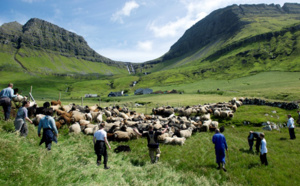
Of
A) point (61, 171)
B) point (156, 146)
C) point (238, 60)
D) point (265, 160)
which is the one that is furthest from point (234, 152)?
point (238, 60)

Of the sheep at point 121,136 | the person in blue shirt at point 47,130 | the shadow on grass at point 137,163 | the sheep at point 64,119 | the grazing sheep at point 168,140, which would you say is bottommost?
the shadow on grass at point 137,163

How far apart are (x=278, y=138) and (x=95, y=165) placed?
2010 centimetres

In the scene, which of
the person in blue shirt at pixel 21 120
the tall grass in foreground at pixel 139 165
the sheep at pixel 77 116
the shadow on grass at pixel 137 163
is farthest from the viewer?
the sheep at pixel 77 116

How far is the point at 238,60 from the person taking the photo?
621 ft

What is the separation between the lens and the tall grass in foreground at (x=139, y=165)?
7.64 m

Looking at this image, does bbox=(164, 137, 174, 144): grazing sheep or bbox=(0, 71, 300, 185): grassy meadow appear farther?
bbox=(164, 137, 174, 144): grazing sheep

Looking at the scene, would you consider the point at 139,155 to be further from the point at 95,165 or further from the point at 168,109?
the point at 168,109

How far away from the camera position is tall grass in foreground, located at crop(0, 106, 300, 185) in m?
7.64

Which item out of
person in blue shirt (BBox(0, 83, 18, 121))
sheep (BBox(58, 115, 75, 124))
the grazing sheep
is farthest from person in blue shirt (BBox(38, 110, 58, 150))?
the grazing sheep

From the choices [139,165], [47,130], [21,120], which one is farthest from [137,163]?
[21,120]

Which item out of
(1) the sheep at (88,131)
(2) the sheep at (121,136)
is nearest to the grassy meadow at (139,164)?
(2) the sheep at (121,136)

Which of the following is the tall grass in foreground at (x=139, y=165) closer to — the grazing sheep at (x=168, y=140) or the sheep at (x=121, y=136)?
the sheep at (x=121, y=136)

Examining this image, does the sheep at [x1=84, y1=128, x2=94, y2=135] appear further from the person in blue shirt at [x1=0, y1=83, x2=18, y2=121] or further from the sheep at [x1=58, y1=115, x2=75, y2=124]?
the person in blue shirt at [x1=0, y1=83, x2=18, y2=121]

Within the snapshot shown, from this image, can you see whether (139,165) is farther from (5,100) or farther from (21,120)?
(5,100)
